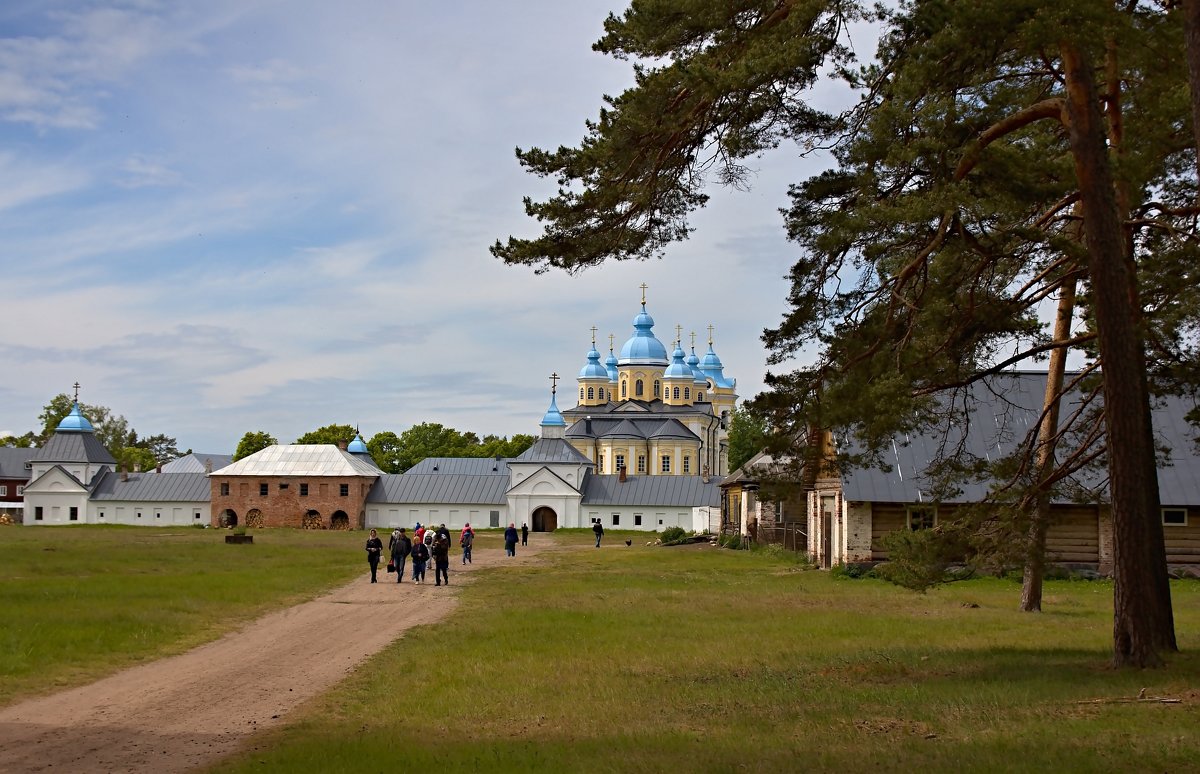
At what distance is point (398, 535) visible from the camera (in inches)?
1361

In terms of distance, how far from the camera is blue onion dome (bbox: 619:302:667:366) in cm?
12094

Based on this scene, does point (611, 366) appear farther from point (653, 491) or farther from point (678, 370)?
point (653, 491)

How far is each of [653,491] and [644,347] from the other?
37.1 m

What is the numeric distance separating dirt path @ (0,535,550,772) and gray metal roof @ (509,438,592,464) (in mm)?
62588

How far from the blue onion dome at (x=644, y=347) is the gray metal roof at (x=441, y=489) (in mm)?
34688

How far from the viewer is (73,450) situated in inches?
3728

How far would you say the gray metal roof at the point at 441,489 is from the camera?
3433 inches

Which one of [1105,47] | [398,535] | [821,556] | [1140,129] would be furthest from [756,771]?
[821,556]

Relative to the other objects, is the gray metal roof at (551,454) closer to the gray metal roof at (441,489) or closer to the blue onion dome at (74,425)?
the gray metal roof at (441,489)

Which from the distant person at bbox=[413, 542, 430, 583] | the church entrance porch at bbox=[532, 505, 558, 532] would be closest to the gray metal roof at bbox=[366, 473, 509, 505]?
the church entrance porch at bbox=[532, 505, 558, 532]

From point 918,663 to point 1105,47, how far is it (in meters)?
7.74

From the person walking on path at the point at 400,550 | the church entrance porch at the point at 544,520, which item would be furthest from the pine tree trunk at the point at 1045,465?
the church entrance porch at the point at 544,520

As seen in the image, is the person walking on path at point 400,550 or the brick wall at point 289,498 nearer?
the person walking on path at point 400,550

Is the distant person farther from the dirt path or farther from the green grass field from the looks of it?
the dirt path
